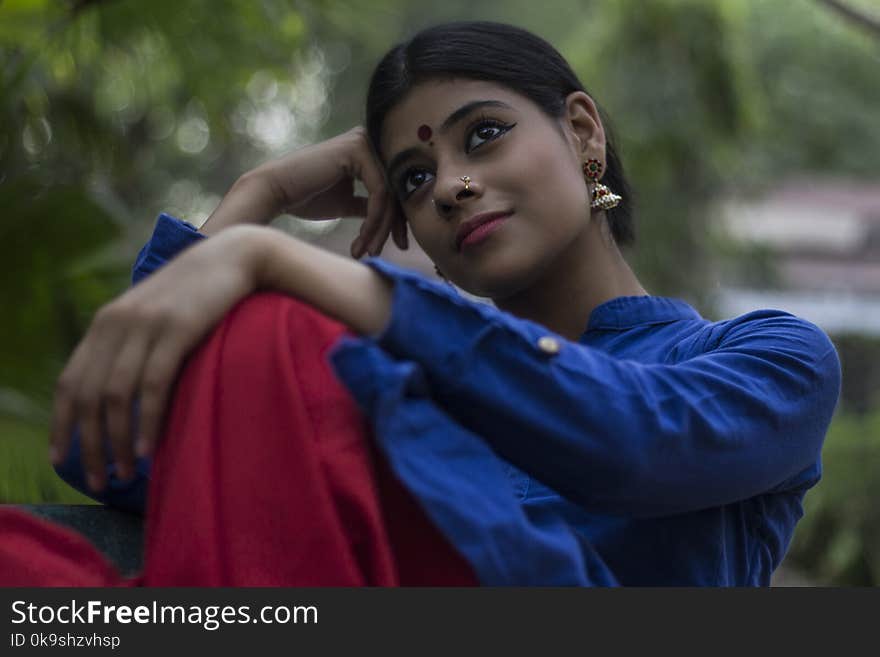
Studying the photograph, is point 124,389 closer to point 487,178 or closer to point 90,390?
point 90,390

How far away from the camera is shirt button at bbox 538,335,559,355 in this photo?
1.00m

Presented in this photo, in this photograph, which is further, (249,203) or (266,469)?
(249,203)

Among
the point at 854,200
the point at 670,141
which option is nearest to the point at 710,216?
the point at 670,141

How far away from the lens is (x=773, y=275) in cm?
923

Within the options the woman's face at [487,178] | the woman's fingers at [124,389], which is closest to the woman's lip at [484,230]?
the woman's face at [487,178]

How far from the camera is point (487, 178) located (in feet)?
4.72

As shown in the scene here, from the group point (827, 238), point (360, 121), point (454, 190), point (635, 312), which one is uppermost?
point (827, 238)

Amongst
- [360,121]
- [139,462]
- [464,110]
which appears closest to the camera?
[139,462]

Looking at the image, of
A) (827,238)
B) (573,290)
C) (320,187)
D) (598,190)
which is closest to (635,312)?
(573,290)

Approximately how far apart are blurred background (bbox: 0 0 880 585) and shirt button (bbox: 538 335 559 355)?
1.06 metres

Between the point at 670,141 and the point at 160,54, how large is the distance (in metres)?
3.06

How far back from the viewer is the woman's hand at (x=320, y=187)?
1642 mm

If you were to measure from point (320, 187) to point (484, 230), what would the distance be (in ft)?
1.19

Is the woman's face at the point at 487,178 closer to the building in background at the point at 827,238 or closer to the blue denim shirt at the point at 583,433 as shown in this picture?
the blue denim shirt at the point at 583,433
